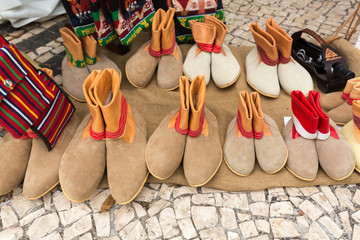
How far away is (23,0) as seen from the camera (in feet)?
6.72

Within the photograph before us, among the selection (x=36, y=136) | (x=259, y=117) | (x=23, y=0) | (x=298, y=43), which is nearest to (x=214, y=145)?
(x=259, y=117)

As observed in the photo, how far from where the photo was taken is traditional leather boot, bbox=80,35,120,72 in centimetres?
141

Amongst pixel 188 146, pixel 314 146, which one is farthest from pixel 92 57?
pixel 314 146

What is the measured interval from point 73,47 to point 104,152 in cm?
65

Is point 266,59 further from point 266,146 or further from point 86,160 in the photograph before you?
point 86,160

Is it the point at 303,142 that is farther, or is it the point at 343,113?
the point at 343,113

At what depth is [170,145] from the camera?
1.10m

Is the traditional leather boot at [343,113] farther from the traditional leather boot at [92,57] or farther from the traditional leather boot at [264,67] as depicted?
the traditional leather boot at [92,57]

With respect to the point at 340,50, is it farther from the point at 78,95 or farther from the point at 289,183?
the point at 78,95

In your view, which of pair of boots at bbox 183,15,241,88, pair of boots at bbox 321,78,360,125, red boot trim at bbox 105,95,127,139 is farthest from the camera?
pair of boots at bbox 183,15,241,88

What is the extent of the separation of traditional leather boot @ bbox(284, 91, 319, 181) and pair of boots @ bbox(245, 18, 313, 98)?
1.02 ft

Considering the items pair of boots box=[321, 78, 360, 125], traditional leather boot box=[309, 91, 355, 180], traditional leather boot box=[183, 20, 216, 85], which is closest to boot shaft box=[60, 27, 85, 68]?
traditional leather boot box=[183, 20, 216, 85]

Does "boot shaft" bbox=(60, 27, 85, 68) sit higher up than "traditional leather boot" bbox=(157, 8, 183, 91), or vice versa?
"boot shaft" bbox=(60, 27, 85, 68)

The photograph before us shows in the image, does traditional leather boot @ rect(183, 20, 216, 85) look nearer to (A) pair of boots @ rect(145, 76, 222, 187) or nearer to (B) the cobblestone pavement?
(A) pair of boots @ rect(145, 76, 222, 187)
